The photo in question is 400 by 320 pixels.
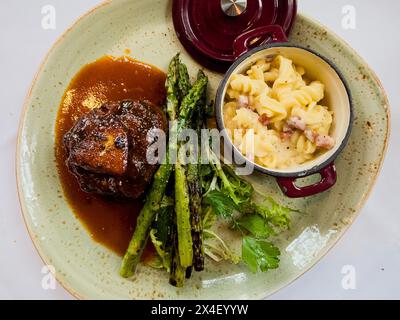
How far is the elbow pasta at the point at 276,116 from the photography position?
3.19 metres

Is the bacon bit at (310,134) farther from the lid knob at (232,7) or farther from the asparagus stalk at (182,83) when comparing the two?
the lid knob at (232,7)

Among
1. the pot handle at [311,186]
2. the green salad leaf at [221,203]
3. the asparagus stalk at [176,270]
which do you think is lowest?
the asparagus stalk at [176,270]

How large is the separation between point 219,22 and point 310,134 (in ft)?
4.28

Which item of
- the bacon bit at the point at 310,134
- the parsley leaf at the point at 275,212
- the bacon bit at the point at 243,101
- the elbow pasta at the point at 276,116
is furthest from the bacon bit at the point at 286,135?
the parsley leaf at the point at 275,212

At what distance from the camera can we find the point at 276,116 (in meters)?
3.22

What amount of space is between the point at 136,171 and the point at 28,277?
1427 mm

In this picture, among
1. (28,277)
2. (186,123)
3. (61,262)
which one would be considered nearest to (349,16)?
(186,123)

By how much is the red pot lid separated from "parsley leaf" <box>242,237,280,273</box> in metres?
1.49

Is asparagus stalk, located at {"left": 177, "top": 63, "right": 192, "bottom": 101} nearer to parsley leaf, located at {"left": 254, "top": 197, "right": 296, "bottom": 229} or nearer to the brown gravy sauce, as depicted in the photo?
the brown gravy sauce

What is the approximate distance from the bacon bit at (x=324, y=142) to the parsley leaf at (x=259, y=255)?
87 centimetres

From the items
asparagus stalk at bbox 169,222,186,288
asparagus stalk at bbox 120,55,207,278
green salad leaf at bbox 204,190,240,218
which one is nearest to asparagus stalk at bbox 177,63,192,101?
asparagus stalk at bbox 120,55,207,278

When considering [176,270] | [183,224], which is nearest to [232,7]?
[183,224]
